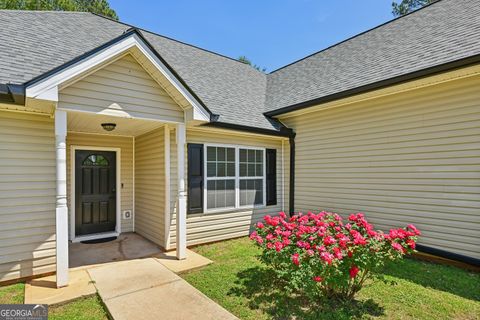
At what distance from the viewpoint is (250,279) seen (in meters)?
4.00

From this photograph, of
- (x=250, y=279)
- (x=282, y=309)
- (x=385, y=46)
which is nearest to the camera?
(x=282, y=309)

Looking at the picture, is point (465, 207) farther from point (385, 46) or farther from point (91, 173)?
point (91, 173)

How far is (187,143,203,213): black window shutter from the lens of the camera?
5.79 meters

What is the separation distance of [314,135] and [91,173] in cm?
587

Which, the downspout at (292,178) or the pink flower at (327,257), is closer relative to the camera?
the pink flower at (327,257)

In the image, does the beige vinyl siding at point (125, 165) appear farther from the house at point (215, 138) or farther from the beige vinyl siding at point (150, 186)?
the beige vinyl siding at point (150, 186)

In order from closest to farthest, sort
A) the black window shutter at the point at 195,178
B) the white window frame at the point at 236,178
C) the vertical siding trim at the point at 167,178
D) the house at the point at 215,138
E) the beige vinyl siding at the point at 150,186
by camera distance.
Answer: the house at the point at 215,138 → the vertical siding trim at the point at 167,178 → the beige vinyl siding at the point at 150,186 → the black window shutter at the point at 195,178 → the white window frame at the point at 236,178

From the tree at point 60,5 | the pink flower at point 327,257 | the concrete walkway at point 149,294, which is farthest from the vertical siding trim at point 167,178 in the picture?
the tree at point 60,5

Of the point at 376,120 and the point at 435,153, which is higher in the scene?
the point at 376,120

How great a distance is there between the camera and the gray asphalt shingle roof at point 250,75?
475 centimetres

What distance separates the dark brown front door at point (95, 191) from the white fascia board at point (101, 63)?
3137mm

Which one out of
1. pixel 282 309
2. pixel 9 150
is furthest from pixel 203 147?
pixel 282 309

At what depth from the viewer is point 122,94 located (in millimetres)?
4230

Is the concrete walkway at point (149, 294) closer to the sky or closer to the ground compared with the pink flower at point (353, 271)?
closer to the ground
